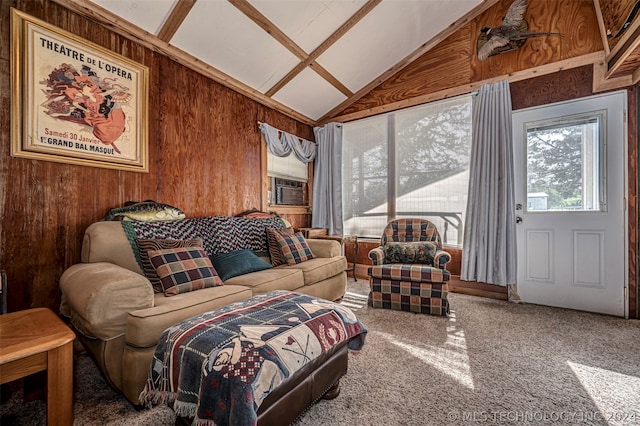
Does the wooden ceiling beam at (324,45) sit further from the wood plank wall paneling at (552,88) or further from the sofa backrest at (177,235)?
the wood plank wall paneling at (552,88)

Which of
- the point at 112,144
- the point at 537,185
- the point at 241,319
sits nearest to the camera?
the point at 241,319

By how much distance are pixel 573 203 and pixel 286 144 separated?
3395 mm

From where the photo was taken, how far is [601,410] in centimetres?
135

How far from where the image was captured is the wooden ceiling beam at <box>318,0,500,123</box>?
334 cm

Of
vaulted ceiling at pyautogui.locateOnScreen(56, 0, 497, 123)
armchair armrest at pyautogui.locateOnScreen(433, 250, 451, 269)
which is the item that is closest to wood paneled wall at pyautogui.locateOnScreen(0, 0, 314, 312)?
vaulted ceiling at pyautogui.locateOnScreen(56, 0, 497, 123)

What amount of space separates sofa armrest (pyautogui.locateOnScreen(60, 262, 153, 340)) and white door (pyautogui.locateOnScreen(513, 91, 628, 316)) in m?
3.56

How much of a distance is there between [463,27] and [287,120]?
2539 millimetres

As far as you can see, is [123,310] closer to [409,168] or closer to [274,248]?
[274,248]

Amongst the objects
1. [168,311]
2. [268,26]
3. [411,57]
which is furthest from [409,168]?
[168,311]

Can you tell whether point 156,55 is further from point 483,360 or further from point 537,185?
point 537,185

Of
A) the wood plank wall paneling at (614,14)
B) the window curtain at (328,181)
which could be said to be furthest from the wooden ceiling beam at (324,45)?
the wood plank wall paneling at (614,14)

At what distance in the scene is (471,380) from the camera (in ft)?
5.24

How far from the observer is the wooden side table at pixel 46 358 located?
0.96m

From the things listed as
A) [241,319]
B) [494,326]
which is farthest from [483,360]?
[241,319]
